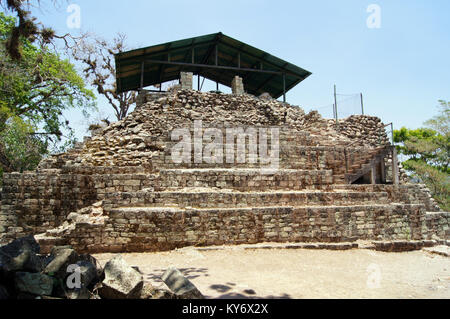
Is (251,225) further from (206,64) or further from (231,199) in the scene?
(206,64)

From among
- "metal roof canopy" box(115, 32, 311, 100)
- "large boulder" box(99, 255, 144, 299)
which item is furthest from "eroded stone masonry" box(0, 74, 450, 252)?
"metal roof canopy" box(115, 32, 311, 100)

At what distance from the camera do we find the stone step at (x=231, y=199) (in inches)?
289

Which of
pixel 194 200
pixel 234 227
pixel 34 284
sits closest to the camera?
pixel 34 284

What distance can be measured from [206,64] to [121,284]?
53.7 ft

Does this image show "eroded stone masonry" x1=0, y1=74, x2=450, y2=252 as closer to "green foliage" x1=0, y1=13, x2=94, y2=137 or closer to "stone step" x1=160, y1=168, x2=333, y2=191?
"stone step" x1=160, y1=168, x2=333, y2=191

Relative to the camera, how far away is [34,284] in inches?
123

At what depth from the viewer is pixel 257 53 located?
16.6 metres

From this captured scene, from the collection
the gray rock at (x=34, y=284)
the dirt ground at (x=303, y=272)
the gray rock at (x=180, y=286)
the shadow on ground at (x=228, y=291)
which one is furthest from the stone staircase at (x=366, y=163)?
the gray rock at (x=34, y=284)

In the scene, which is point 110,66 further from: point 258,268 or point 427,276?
point 427,276

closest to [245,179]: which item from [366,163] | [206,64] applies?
[366,163]

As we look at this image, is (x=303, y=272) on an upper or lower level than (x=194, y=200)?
lower

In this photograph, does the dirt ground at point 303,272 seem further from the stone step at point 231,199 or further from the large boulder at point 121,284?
the stone step at point 231,199

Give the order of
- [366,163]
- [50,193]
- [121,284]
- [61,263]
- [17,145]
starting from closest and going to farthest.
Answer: [121,284], [61,263], [50,193], [366,163], [17,145]

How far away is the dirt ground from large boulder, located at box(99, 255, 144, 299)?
0.39m
